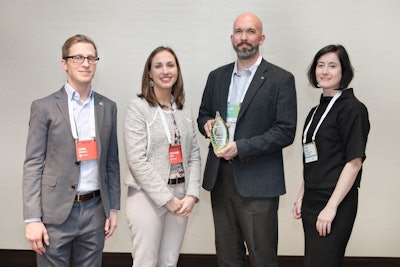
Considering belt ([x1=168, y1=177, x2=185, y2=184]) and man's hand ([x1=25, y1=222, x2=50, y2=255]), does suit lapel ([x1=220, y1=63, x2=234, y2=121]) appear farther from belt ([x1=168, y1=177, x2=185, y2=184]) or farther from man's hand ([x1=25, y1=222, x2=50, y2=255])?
man's hand ([x1=25, y1=222, x2=50, y2=255])

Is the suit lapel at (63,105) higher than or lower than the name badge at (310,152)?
higher

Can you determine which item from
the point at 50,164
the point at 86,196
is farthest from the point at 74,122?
the point at 86,196

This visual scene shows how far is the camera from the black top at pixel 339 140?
6.32 ft

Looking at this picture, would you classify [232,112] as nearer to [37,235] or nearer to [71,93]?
[71,93]

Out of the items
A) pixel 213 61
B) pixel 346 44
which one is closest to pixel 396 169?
pixel 346 44

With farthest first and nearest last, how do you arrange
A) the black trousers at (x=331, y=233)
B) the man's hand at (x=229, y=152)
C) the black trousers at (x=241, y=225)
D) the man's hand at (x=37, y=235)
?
the black trousers at (x=241, y=225), the man's hand at (x=229, y=152), the black trousers at (x=331, y=233), the man's hand at (x=37, y=235)

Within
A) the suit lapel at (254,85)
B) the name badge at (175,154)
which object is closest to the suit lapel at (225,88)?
the suit lapel at (254,85)

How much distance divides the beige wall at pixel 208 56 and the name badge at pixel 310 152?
4.65 feet

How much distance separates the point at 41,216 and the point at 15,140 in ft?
6.36

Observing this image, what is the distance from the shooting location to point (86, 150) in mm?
1926

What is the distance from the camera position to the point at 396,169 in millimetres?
3434

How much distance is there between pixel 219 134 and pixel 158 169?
0.41 meters

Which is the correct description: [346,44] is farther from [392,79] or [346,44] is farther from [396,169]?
[396,169]

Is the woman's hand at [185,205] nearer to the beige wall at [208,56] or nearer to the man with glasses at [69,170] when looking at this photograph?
the man with glasses at [69,170]
